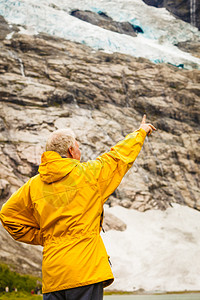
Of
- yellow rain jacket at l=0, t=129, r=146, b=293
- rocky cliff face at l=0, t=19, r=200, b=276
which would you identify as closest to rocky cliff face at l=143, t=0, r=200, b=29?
rocky cliff face at l=0, t=19, r=200, b=276

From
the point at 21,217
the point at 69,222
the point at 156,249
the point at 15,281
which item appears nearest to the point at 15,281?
the point at 15,281

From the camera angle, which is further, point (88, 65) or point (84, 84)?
point (88, 65)

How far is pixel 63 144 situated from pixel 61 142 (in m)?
0.02

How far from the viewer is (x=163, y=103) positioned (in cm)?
3791

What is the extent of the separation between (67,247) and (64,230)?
0.39ft

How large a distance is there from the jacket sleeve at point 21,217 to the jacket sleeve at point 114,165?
59 cm

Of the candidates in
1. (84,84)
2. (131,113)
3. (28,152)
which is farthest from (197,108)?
(28,152)

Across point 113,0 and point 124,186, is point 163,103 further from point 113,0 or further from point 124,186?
point 113,0

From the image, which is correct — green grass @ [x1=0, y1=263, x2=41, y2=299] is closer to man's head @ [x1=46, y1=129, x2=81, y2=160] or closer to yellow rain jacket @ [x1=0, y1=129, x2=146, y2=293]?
yellow rain jacket @ [x1=0, y1=129, x2=146, y2=293]

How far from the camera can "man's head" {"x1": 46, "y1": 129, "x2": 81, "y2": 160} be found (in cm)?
255

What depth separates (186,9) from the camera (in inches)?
2516

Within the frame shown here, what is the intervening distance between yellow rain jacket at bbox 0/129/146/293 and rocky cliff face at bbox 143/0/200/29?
214ft

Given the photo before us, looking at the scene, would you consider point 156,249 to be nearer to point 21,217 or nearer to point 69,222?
point 21,217

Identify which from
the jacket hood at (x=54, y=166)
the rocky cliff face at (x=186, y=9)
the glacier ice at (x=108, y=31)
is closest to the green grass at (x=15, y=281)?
the jacket hood at (x=54, y=166)
